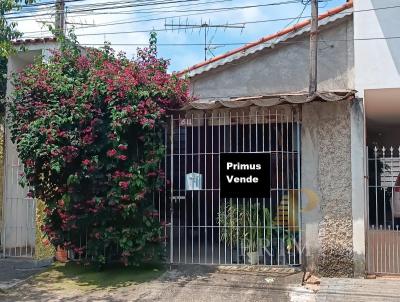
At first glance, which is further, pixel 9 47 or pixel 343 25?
pixel 343 25

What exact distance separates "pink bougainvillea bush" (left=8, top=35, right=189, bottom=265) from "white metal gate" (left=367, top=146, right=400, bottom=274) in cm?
324

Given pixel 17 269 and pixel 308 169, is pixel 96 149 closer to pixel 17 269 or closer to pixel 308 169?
pixel 17 269

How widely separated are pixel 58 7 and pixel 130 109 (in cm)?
584

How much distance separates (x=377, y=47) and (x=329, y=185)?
2215 millimetres

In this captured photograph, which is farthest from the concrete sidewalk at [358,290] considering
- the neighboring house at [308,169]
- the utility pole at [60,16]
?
the utility pole at [60,16]

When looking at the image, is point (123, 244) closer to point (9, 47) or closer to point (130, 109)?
point (130, 109)

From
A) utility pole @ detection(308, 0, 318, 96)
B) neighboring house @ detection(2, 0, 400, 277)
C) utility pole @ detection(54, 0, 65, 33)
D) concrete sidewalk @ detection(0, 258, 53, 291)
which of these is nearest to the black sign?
neighboring house @ detection(2, 0, 400, 277)

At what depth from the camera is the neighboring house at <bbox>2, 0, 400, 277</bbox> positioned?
24.4ft

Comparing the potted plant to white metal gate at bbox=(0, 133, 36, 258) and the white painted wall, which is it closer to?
the white painted wall

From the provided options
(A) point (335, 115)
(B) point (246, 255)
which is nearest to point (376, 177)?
(A) point (335, 115)

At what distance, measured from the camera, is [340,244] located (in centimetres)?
746

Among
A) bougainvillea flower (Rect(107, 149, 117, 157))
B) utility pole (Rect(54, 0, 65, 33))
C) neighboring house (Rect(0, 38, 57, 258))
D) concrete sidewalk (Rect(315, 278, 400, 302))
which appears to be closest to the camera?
concrete sidewalk (Rect(315, 278, 400, 302))

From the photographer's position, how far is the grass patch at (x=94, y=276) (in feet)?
24.3

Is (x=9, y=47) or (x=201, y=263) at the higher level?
(x=9, y=47)
